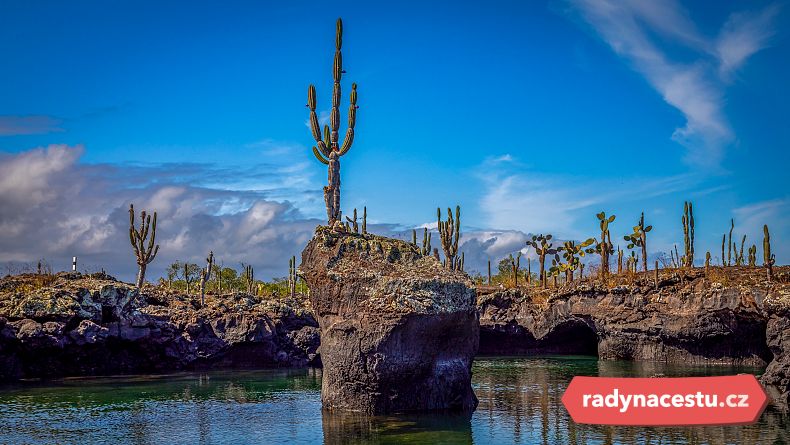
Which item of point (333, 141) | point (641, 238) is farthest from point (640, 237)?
point (333, 141)

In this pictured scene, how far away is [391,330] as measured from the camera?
20984 millimetres

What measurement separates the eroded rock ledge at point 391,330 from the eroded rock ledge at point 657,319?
12.0 meters

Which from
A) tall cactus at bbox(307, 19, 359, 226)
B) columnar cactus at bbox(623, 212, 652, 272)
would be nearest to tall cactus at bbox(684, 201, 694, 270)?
columnar cactus at bbox(623, 212, 652, 272)

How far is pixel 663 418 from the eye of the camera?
19.4 metres

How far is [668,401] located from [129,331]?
2591cm

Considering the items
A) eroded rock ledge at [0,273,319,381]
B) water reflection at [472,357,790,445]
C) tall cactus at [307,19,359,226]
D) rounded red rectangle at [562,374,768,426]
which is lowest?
water reflection at [472,357,790,445]

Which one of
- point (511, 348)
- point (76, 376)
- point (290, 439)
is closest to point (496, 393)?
point (290, 439)

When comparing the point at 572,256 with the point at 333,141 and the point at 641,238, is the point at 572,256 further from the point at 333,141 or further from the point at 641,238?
the point at 333,141

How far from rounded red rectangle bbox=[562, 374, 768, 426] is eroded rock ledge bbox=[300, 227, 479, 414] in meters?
3.55

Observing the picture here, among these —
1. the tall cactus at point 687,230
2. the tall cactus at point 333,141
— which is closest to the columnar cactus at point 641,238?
the tall cactus at point 687,230

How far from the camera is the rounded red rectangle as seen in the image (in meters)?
16.5

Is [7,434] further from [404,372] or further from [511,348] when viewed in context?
[511,348]

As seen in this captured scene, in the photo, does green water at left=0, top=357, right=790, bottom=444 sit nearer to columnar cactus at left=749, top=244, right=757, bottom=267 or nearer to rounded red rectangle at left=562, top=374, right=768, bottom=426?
rounded red rectangle at left=562, top=374, right=768, bottom=426

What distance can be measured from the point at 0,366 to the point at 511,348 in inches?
1194
